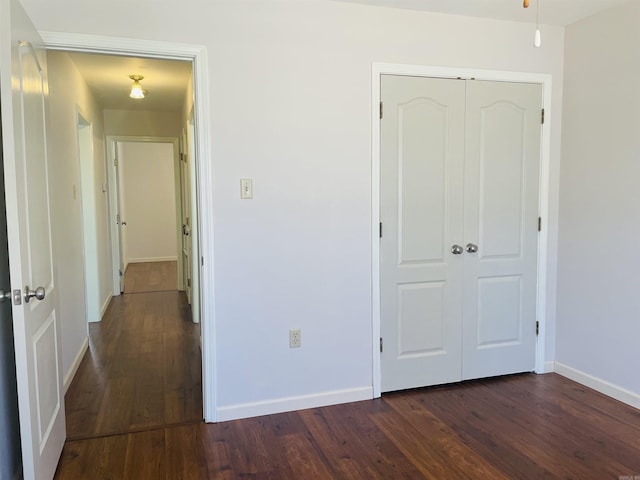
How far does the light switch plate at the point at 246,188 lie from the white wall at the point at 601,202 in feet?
7.14

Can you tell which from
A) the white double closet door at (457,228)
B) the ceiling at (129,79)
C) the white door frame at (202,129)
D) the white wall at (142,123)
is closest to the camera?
the white door frame at (202,129)

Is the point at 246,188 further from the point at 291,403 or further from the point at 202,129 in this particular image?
the point at 291,403

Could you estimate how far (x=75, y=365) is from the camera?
3.65 metres

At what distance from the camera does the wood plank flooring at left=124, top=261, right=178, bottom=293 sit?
693cm

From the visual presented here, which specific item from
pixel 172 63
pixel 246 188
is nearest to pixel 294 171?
pixel 246 188

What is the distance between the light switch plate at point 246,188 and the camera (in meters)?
2.74

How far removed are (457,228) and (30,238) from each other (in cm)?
243

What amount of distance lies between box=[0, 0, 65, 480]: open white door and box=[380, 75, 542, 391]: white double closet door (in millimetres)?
1838

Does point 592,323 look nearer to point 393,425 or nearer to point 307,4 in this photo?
point 393,425

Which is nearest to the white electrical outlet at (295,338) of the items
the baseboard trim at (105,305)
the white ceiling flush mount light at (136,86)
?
the white ceiling flush mount light at (136,86)

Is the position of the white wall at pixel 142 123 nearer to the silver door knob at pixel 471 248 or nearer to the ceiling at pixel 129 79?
the ceiling at pixel 129 79

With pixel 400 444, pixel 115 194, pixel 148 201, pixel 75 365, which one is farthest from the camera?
pixel 148 201

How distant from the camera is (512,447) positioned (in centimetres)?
248

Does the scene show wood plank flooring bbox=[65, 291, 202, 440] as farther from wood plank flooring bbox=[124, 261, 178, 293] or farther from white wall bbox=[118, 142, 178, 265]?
white wall bbox=[118, 142, 178, 265]
